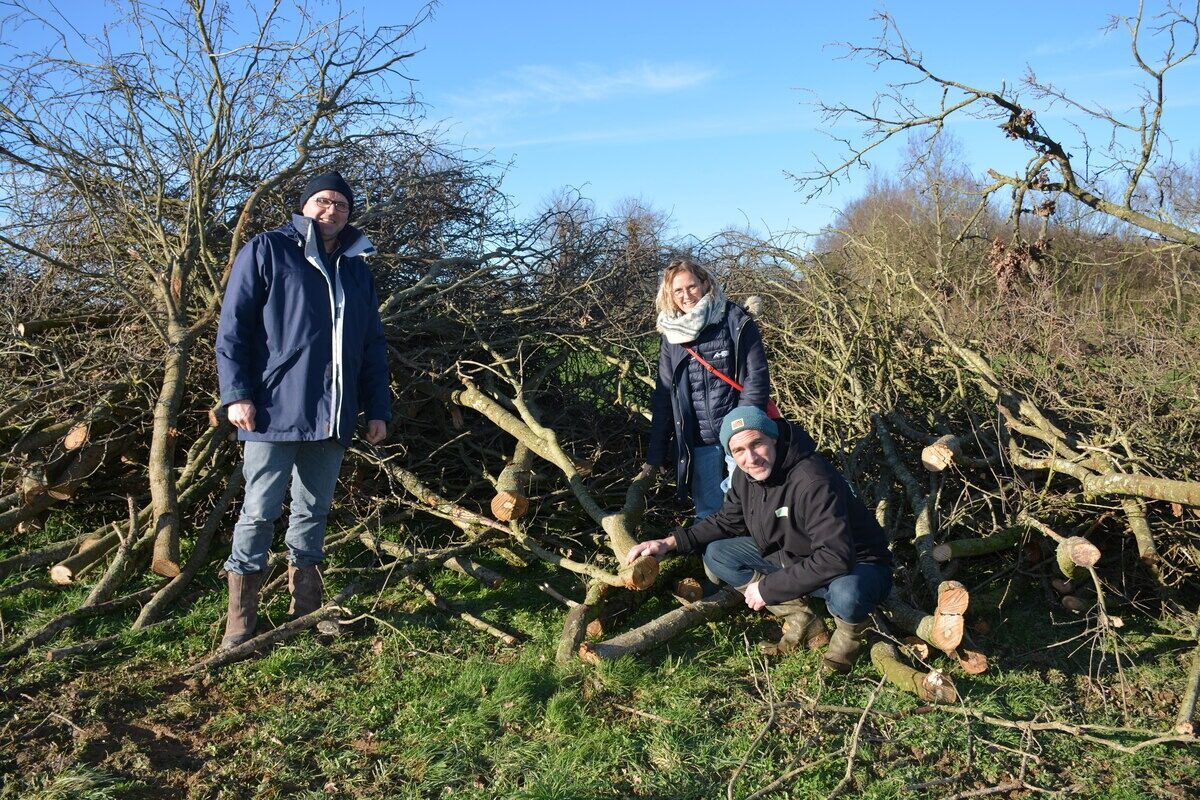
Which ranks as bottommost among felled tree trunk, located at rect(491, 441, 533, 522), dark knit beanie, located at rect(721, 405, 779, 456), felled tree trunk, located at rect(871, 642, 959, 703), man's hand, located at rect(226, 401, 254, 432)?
felled tree trunk, located at rect(871, 642, 959, 703)

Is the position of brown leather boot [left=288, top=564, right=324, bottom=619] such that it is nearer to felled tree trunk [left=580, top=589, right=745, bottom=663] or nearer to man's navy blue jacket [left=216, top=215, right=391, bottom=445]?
man's navy blue jacket [left=216, top=215, right=391, bottom=445]

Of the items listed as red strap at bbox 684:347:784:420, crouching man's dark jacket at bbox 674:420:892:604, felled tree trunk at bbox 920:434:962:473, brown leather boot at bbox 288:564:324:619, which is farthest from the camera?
felled tree trunk at bbox 920:434:962:473

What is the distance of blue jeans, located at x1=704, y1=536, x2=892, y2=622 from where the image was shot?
3.45m

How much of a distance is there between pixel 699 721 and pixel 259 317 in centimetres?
234

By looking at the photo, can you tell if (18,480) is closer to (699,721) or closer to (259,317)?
(259,317)

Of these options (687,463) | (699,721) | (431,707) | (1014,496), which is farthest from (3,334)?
(1014,496)

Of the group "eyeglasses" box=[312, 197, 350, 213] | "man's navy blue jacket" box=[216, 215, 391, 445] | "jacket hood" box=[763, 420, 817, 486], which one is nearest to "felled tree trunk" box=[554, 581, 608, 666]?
"jacket hood" box=[763, 420, 817, 486]

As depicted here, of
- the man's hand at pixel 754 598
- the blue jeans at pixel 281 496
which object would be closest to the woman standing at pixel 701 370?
the man's hand at pixel 754 598

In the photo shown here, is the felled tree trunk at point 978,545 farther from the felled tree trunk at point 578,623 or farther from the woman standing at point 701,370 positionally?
the felled tree trunk at point 578,623

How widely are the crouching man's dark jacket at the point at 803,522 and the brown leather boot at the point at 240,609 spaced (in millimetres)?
2095

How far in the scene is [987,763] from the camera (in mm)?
2957

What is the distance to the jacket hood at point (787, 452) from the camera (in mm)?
3531

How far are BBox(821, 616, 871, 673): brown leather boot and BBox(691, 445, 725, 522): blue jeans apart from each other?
92 centimetres

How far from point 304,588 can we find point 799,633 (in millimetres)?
2194
